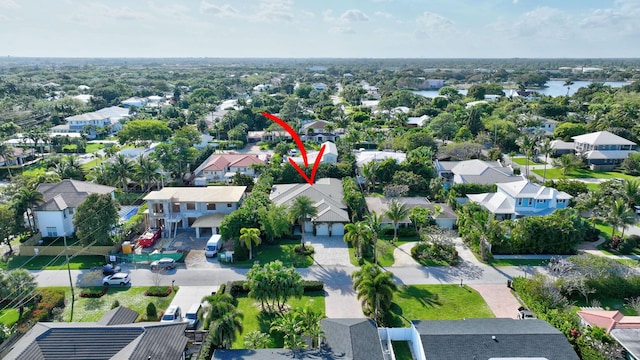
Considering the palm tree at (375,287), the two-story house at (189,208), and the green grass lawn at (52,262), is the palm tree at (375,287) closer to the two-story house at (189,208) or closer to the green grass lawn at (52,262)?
the two-story house at (189,208)

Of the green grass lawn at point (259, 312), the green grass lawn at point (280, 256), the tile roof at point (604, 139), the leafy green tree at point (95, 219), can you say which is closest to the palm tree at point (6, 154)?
the leafy green tree at point (95, 219)

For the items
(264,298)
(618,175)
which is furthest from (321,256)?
(618,175)

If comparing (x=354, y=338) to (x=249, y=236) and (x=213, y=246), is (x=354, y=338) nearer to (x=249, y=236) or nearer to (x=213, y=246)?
(x=249, y=236)

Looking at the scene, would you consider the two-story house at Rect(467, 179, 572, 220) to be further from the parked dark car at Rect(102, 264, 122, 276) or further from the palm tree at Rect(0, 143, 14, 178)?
the palm tree at Rect(0, 143, 14, 178)

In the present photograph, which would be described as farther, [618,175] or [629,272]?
[618,175]

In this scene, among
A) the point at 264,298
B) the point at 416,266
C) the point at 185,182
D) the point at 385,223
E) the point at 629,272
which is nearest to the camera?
the point at 264,298

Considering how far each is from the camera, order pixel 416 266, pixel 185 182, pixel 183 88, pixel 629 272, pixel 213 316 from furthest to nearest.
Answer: pixel 183 88
pixel 185 182
pixel 416 266
pixel 629 272
pixel 213 316

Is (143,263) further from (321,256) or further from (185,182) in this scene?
(185,182)

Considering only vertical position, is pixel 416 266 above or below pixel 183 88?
below
